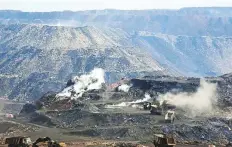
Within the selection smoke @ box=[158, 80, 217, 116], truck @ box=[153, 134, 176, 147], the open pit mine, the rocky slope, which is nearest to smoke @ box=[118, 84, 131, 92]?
the open pit mine

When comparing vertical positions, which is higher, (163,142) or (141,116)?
(141,116)

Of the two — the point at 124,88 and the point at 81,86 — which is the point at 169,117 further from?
the point at 81,86

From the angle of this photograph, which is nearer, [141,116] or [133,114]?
[141,116]

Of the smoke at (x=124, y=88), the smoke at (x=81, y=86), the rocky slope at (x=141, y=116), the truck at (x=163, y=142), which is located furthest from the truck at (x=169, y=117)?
the truck at (x=163, y=142)


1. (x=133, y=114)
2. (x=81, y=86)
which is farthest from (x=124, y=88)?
(x=133, y=114)

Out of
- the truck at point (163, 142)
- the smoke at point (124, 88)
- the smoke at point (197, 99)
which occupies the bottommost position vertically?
the truck at point (163, 142)

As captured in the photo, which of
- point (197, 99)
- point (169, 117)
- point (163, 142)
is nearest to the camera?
point (163, 142)

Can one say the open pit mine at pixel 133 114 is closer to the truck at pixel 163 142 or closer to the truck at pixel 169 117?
the truck at pixel 169 117

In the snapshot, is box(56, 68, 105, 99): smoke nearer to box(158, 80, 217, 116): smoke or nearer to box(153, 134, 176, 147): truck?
box(158, 80, 217, 116): smoke

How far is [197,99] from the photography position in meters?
123

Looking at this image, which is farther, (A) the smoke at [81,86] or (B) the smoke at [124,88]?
(B) the smoke at [124,88]

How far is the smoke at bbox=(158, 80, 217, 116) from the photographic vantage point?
118688 mm

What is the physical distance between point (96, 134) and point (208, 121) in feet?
74.4

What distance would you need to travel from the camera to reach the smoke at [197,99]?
4673 inches
